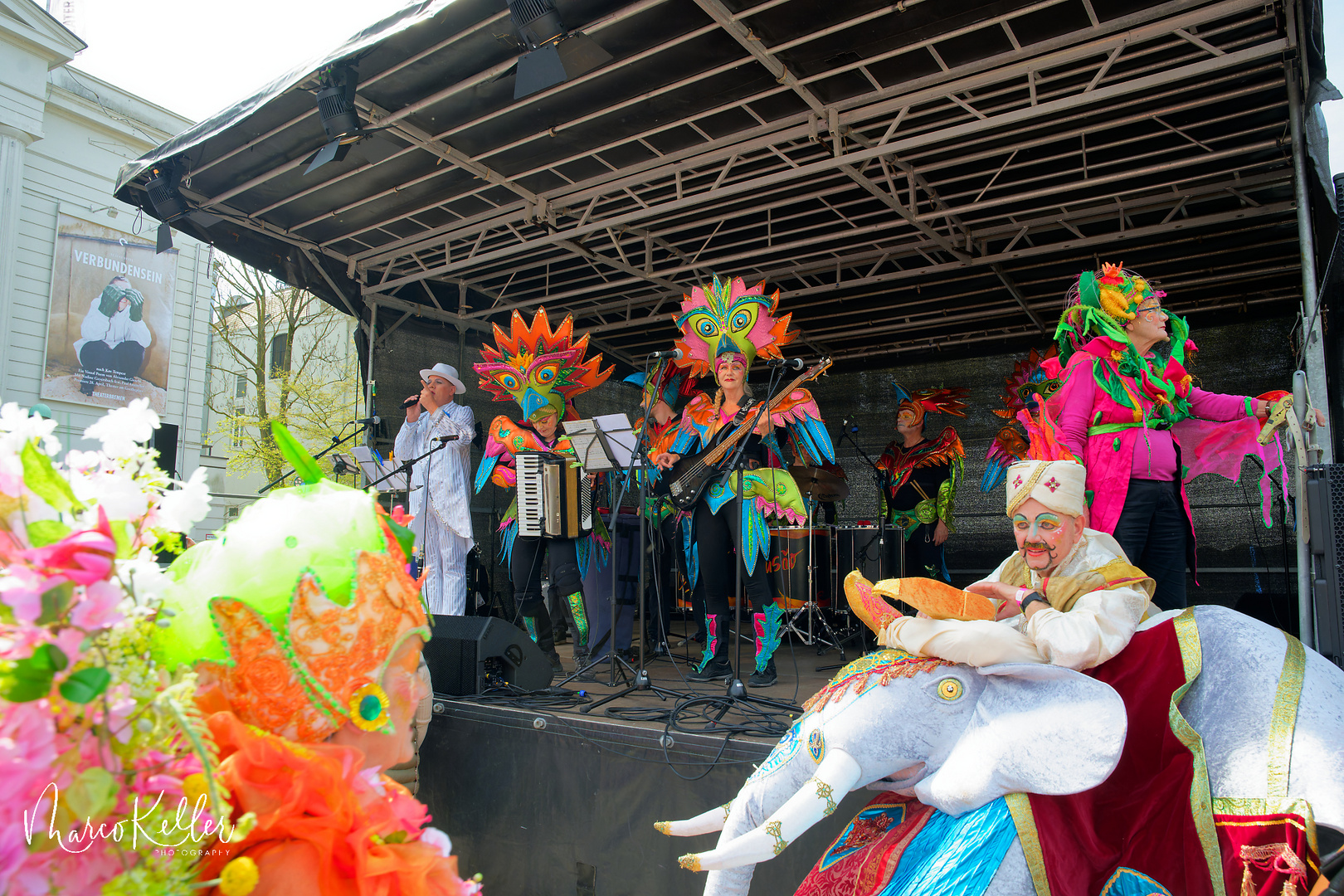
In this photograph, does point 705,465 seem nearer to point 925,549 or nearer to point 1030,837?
point 1030,837

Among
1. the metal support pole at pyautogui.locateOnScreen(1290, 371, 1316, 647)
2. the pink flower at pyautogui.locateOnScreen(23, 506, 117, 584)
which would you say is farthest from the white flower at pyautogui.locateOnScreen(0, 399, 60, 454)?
the metal support pole at pyautogui.locateOnScreen(1290, 371, 1316, 647)

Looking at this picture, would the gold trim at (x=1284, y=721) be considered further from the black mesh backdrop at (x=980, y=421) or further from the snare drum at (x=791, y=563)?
the black mesh backdrop at (x=980, y=421)

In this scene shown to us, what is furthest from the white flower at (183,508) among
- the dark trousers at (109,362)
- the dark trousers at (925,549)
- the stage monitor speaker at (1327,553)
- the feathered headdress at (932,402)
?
the dark trousers at (109,362)

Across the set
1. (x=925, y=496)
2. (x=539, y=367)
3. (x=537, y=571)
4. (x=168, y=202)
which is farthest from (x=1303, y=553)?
(x=168, y=202)

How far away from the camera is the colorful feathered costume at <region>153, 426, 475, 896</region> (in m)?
1.01

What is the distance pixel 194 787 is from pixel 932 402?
8.16 m

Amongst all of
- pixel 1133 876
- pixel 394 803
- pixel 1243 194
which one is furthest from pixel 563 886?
pixel 1243 194

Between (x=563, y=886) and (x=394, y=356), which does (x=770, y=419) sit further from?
(x=394, y=356)

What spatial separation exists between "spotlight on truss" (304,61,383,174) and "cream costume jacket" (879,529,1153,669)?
14.1 ft

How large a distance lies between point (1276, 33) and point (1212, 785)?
Answer: 449 centimetres

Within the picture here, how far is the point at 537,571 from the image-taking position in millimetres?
5715

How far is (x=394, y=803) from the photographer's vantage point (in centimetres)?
114

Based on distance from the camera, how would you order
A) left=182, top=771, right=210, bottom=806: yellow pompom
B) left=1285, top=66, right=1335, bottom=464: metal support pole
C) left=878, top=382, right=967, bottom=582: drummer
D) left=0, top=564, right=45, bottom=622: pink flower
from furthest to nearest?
1. left=878, top=382, right=967, bottom=582: drummer
2. left=1285, top=66, right=1335, bottom=464: metal support pole
3. left=182, top=771, right=210, bottom=806: yellow pompom
4. left=0, top=564, right=45, bottom=622: pink flower

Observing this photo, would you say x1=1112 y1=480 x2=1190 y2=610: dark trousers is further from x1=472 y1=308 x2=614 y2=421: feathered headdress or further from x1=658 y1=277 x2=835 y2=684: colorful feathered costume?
x1=472 y1=308 x2=614 y2=421: feathered headdress
